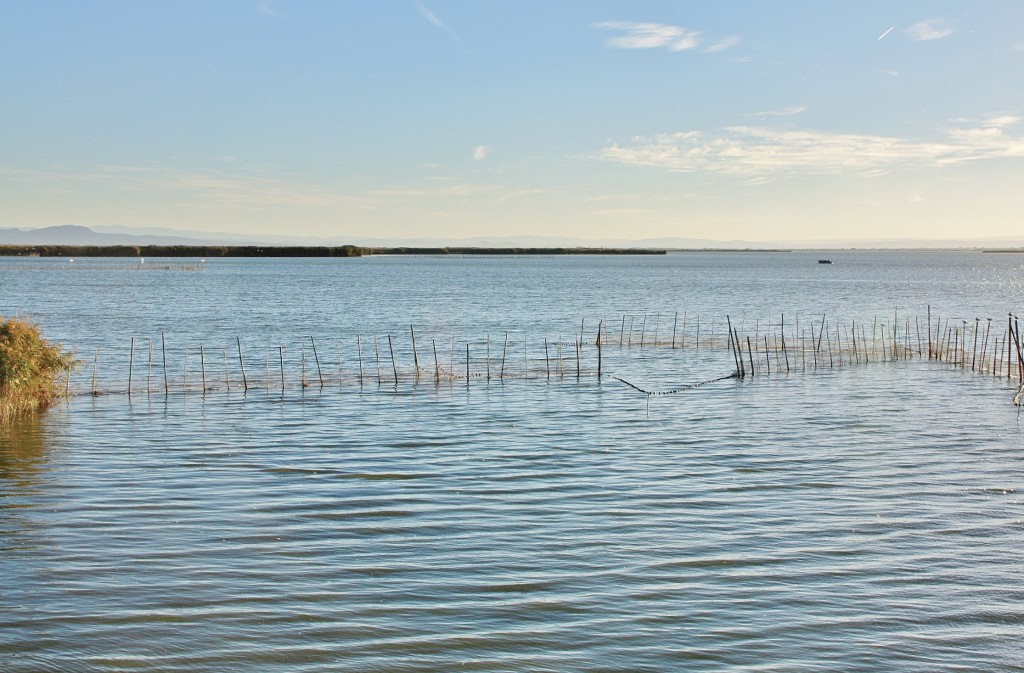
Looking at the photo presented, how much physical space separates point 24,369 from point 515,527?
1272 cm

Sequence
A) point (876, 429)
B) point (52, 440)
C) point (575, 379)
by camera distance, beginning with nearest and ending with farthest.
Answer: point (52, 440) → point (876, 429) → point (575, 379)

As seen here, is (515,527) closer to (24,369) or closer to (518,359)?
(24,369)

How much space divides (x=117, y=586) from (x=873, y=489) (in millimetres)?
9986

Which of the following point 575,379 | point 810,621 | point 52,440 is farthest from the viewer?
point 575,379

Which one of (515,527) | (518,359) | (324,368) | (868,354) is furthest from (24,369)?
(868,354)

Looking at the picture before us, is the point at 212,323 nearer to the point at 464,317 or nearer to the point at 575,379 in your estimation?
the point at 464,317

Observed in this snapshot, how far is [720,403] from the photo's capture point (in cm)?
2311

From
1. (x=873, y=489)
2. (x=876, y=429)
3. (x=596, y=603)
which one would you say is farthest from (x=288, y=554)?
(x=876, y=429)

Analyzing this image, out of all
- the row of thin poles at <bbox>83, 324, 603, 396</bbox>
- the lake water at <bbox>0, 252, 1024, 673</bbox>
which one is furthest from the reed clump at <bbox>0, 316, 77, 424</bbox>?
the row of thin poles at <bbox>83, 324, 603, 396</bbox>

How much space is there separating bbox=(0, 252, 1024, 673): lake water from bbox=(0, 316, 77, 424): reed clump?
2.01 feet

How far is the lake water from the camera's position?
27.1 ft

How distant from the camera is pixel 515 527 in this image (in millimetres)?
11805

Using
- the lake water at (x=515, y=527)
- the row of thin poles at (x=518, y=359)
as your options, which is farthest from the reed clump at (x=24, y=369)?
the row of thin poles at (x=518, y=359)

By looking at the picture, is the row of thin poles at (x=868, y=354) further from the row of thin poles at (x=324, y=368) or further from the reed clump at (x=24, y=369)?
the reed clump at (x=24, y=369)
